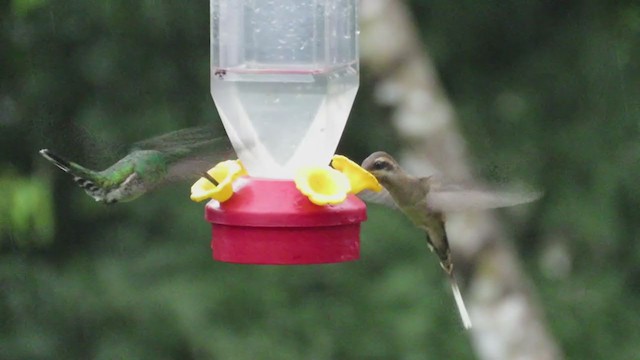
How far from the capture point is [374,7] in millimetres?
4652

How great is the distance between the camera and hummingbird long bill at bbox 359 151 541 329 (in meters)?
3.11

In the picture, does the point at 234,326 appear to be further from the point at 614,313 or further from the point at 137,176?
the point at 137,176

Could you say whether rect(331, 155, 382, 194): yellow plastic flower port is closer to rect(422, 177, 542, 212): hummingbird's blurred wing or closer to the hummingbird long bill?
the hummingbird long bill

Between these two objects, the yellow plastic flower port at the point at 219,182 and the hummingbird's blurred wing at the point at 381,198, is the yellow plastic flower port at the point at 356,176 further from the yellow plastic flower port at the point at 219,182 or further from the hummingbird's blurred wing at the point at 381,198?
the hummingbird's blurred wing at the point at 381,198

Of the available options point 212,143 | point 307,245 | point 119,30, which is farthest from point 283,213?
point 119,30

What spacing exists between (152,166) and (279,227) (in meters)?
0.54

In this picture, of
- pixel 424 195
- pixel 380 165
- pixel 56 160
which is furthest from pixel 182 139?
pixel 424 195

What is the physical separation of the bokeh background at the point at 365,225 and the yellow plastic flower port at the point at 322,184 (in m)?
2.54

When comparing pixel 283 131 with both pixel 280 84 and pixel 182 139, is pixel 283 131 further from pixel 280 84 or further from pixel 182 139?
pixel 182 139

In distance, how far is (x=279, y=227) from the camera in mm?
2619

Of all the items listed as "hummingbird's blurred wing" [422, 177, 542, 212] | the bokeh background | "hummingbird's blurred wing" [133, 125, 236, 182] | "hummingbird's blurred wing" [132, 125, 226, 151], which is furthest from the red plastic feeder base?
the bokeh background

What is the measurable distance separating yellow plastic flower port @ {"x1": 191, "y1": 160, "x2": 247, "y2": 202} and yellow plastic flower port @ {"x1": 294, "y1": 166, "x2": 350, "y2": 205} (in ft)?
0.50

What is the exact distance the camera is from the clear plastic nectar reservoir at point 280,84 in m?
2.99

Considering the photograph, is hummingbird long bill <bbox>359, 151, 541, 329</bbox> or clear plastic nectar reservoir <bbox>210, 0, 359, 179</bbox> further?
hummingbird long bill <bbox>359, 151, 541, 329</bbox>
